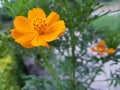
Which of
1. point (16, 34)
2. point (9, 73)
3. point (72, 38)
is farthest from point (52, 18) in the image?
point (9, 73)

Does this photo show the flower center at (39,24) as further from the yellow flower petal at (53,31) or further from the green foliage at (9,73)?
the green foliage at (9,73)

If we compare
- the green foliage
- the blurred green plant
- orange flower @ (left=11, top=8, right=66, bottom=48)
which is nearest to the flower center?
orange flower @ (left=11, top=8, right=66, bottom=48)

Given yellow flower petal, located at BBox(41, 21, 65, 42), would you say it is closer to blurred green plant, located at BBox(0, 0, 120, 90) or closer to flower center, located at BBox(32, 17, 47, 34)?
flower center, located at BBox(32, 17, 47, 34)

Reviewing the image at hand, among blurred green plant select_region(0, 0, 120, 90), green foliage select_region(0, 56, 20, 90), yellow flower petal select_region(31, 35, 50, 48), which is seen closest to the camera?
yellow flower petal select_region(31, 35, 50, 48)

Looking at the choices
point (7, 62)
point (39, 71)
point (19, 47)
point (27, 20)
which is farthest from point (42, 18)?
point (39, 71)

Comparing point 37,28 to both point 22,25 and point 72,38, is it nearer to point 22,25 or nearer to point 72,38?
point 22,25

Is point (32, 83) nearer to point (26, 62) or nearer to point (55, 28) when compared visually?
point (55, 28)
